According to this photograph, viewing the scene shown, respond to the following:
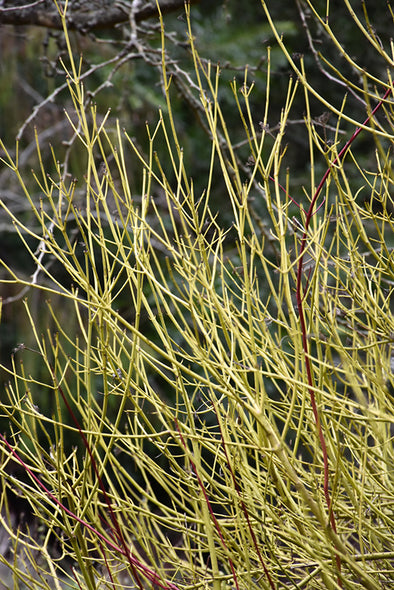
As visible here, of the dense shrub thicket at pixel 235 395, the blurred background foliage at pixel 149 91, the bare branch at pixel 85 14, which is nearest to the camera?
the dense shrub thicket at pixel 235 395

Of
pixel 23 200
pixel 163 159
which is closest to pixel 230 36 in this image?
pixel 163 159

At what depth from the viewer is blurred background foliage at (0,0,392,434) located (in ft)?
13.4

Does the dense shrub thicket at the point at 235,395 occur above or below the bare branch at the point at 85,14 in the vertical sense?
below

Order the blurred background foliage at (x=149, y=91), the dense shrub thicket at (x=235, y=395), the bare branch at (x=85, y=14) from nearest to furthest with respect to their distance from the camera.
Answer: the dense shrub thicket at (x=235, y=395)
the bare branch at (x=85, y=14)
the blurred background foliage at (x=149, y=91)

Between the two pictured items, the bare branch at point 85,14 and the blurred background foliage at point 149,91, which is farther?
the blurred background foliage at point 149,91

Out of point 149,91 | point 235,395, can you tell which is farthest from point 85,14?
point 235,395

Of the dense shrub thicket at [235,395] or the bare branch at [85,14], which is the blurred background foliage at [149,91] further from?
the dense shrub thicket at [235,395]

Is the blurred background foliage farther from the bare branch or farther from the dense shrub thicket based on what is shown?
the dense shrub thicket

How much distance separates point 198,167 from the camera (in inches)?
193

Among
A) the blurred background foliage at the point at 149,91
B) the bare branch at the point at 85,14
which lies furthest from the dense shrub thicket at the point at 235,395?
the blurred background foliage at the point at 149,91

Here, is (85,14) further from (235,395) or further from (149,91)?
(235,395)

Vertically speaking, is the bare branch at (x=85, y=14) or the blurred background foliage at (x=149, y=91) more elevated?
the bare branch at (x=85, y=14)

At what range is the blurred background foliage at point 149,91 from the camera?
4.07 metres

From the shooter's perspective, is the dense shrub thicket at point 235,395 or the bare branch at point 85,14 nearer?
the dense shrub thicket at point 235,395
